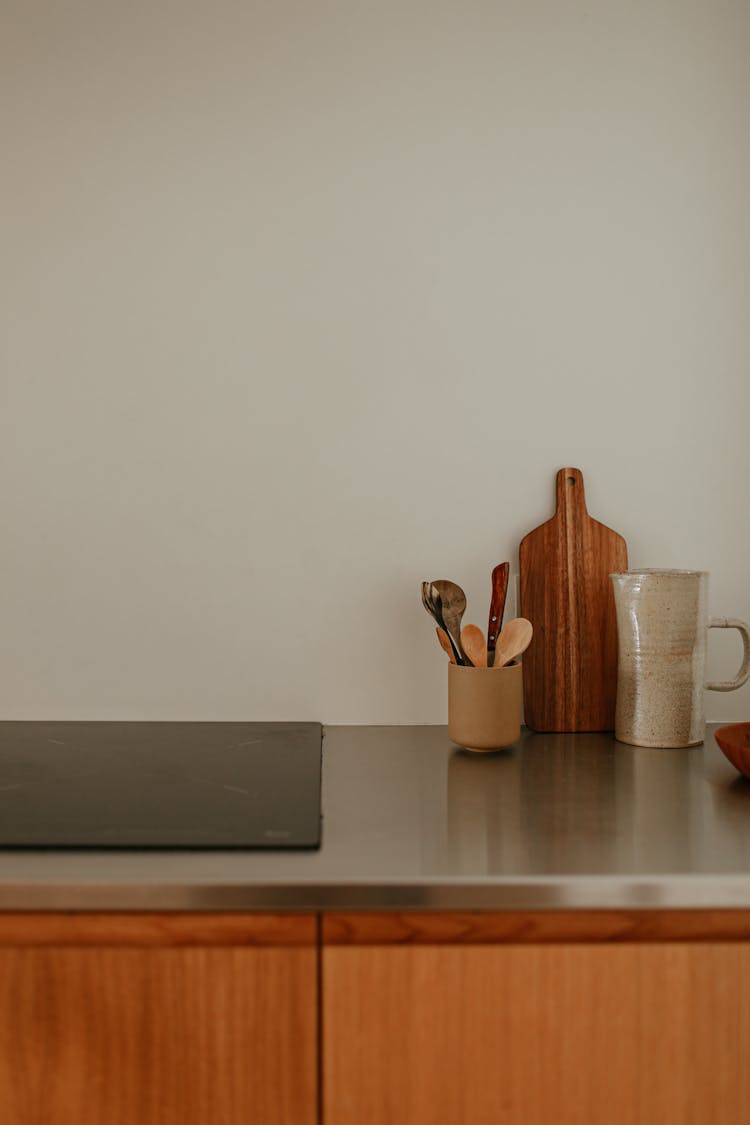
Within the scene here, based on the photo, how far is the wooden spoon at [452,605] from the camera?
121 centimetres

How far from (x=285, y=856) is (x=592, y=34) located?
4.10 feet

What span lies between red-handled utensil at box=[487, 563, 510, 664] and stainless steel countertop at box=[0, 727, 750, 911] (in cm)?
21

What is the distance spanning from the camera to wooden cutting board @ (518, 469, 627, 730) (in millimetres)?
1286

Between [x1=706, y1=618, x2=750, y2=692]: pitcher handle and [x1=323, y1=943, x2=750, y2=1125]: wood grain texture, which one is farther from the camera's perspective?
[x1=706, y1=618, x2=750, y2=692]: pitcher handle

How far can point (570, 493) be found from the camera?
1301 millimetres

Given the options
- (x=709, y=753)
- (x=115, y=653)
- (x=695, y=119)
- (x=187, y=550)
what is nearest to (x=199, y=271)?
(x=187, y=550)

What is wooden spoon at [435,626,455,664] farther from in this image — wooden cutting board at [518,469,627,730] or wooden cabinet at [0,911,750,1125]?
wooden cabinet at [0,911,750,1125]

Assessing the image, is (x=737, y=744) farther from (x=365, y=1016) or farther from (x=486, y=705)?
(x=365, y=1016)

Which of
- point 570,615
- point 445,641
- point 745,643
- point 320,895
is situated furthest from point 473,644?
point 320,895

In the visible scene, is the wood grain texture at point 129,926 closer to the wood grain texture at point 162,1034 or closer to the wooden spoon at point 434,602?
the wood grain texture at point 162,1034

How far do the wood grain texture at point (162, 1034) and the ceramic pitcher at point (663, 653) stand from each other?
0.62m

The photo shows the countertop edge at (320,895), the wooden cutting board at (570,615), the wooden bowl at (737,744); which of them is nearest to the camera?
the countertop edge at (320,895)

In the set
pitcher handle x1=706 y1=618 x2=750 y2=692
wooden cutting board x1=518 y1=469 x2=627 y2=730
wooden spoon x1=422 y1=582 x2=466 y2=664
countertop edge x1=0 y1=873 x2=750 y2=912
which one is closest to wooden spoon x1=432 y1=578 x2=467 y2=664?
wooden spoon x1=422 y1=582 x2=466 y2=664

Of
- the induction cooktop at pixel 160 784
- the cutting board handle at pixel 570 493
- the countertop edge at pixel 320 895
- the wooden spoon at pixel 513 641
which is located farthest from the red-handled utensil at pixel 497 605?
the countertop edge at pixel 320 895
